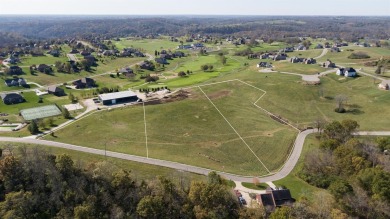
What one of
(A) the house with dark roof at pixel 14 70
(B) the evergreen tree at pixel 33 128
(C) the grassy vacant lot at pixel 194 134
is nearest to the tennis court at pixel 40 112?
(B) the evergreen tree at pixel 33 128

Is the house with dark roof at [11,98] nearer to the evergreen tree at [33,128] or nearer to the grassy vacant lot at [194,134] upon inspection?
the evergreen tree at [33,128]

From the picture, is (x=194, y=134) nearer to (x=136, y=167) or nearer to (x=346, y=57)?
(x=136, y=167)

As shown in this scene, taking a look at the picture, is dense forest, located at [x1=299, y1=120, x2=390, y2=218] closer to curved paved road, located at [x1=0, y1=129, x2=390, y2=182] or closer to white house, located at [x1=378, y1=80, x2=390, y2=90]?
curved paved road, located at [x1=0, y1=129, x2=390, y2=182]

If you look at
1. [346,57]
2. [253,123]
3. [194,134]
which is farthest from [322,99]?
[346,57]

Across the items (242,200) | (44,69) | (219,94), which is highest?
(44,69)

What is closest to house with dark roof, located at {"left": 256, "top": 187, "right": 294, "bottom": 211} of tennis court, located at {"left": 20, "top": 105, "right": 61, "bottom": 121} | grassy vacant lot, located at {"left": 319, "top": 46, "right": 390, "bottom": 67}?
tennis court, located at {"left": 20, "top": 105, "right": 61, "bottom": 121}
